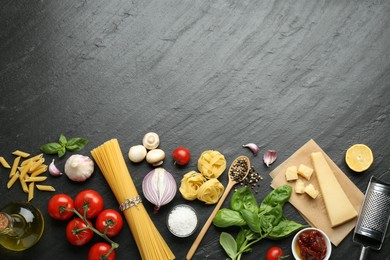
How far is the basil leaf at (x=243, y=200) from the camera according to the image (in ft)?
12.6

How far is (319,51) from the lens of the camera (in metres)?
4.09

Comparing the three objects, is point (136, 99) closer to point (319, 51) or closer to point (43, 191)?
point (43, 191)

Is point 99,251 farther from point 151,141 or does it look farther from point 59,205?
point 151,141

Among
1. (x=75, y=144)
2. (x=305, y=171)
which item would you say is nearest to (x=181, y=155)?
(x=75, y=144)

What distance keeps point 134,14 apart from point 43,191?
4.55 feet

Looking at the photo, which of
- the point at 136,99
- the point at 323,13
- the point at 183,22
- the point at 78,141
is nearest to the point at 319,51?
the point at 323,13

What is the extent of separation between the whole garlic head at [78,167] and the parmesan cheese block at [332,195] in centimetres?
151

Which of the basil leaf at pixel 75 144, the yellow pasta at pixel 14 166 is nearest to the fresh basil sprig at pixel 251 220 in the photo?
the basil leaf at pixel 75 144

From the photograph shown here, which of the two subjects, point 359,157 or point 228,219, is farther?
point 359,157

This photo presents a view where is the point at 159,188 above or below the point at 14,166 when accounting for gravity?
below

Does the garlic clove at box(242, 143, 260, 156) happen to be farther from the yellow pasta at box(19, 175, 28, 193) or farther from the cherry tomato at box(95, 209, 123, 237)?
the yellow pasta at box(19, 175, 28, 193)

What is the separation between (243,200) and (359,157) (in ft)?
2.74

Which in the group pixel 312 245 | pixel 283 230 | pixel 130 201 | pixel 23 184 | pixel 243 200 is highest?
pixel 23 184

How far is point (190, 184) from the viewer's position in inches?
153
